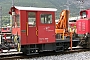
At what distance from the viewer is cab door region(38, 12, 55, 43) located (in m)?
14.2

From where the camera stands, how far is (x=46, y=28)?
14.4 meters

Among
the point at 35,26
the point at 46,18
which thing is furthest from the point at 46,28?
the point at 35,26

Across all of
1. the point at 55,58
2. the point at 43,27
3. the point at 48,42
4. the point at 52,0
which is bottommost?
the point at 55,58

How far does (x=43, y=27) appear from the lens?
46.8 feet

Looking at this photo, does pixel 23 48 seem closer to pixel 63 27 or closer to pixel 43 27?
pixel 43 27

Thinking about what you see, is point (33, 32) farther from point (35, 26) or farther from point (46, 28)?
point (46, 28)

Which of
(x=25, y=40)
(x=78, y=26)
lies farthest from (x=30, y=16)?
(x=78, y=26)

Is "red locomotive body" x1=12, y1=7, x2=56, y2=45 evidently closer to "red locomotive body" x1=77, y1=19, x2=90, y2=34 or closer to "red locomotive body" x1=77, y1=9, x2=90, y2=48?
"red locomotive body" x1=77, y1=9, x2=90, y2=48

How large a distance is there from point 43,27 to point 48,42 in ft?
3.61

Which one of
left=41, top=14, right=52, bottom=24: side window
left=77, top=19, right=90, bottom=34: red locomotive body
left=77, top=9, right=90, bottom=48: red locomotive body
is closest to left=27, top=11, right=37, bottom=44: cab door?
left=41, top=14, right=52, bottom=24: side window

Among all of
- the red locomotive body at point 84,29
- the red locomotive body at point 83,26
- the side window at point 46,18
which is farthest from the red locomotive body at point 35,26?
the red locomotive body at point 83,26

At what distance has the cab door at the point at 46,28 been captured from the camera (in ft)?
46.6

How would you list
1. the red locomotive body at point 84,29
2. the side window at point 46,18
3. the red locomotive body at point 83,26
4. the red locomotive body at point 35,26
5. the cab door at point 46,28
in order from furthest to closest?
the red locomotive body at point 83,26 < the red locomotive body at point 84,29 < the side window at point 46,18 < the cab door at point 46,28 < the red locomotive body at point 35,26

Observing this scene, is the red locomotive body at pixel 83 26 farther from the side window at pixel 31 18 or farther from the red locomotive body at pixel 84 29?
the side window at pixel 31 18
